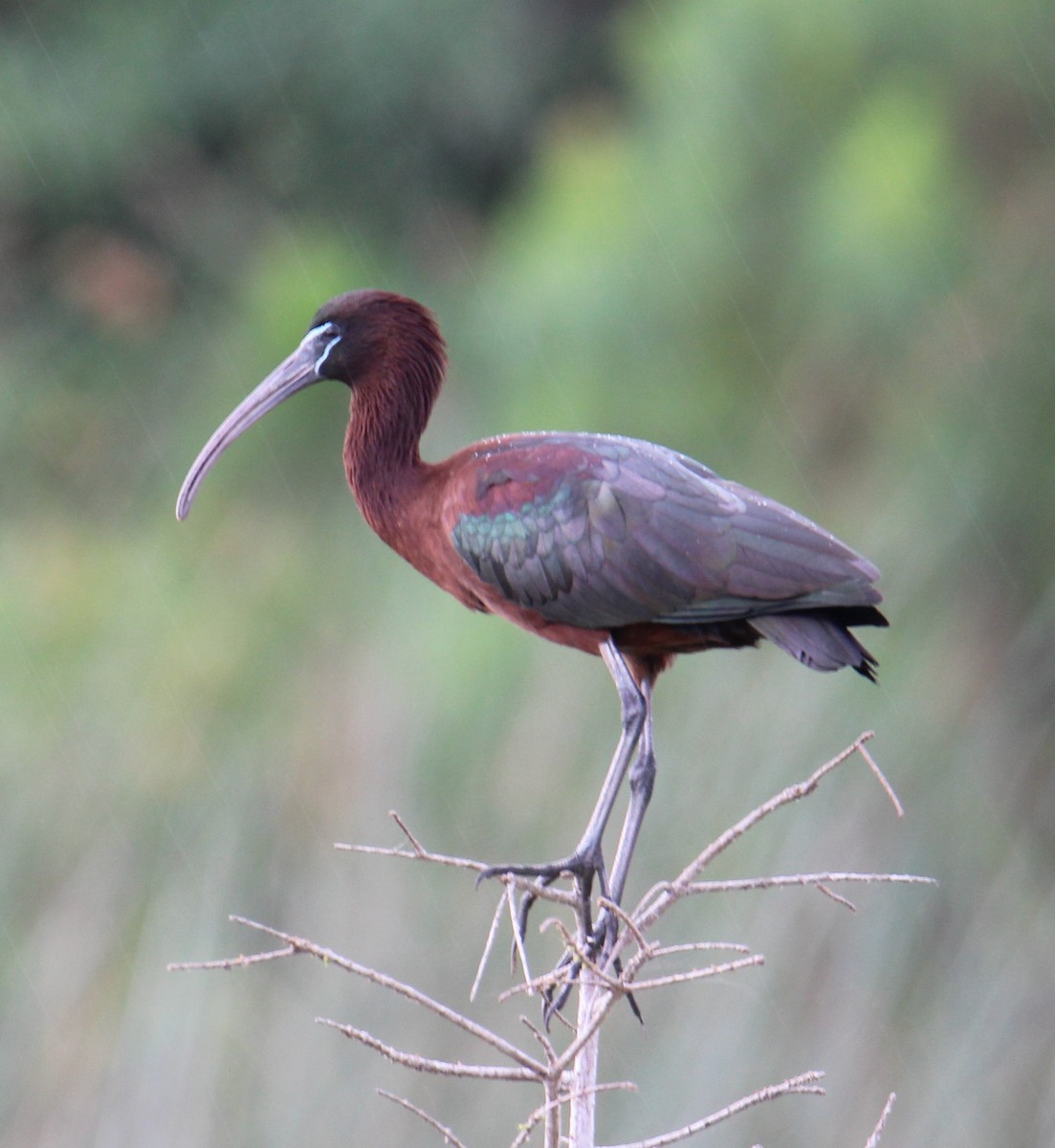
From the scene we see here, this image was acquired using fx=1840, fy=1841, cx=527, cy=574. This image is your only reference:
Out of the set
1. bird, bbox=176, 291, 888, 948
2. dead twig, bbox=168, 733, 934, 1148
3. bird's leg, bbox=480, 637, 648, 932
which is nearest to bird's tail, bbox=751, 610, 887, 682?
bird, bbox=176, 291, 888, 948

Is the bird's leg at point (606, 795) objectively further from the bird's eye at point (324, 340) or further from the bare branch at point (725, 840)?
the bird's eye at point (324, 340)

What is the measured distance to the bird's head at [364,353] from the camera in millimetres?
3084

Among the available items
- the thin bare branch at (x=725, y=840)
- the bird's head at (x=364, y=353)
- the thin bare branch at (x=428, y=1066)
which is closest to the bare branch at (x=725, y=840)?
the thin bare branch at (x=725, y=840)

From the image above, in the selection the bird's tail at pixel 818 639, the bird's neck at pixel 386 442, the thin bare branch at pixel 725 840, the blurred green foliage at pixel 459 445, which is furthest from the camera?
the blurred green foliage at pixel 459 445

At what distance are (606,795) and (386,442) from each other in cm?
69

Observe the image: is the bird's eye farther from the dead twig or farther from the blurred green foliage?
the blurred green foliage

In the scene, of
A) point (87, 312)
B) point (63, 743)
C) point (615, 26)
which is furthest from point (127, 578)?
point (615, 26)

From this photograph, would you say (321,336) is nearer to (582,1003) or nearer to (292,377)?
(292,377)

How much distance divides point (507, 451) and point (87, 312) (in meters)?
6.48

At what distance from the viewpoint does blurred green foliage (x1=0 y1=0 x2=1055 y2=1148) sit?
409 centimetres

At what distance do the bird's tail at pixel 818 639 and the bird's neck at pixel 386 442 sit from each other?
672 millimetres

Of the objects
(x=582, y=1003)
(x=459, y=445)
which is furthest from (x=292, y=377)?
(x=459, y=445)

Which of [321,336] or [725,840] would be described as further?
[321,336]

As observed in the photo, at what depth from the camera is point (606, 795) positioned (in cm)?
296
